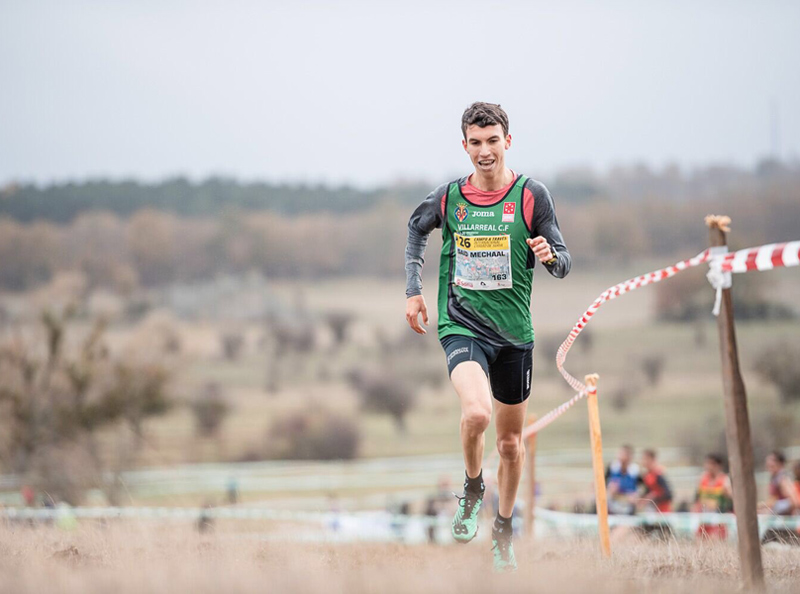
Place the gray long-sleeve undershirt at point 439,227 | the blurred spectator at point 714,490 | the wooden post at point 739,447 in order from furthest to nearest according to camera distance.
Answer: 1. the blurred spectator at point 714,490
2. the gray long-sleeve undershirt at point 439,227
3. the wooden post at point 739,447

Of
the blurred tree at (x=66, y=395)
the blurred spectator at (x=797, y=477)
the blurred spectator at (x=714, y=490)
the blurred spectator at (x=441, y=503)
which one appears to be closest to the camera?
the blurred spectator at (x=797, y=477)

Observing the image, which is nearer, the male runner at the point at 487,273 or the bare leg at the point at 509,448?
the male runner at the point at 487,273

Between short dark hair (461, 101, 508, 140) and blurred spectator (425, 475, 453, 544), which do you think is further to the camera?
blurred spectator (425, 475, 453, 544)

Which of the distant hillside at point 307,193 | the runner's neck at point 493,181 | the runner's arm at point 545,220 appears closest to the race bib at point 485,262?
the runner's arm at point 545,220

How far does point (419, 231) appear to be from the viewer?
596 centimetres

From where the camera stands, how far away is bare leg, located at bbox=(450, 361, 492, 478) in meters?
5.28

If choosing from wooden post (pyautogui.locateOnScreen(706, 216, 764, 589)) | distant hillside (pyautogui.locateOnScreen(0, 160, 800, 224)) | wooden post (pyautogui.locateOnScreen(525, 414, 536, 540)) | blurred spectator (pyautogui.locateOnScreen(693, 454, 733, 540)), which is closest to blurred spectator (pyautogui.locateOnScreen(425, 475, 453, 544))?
blurred spectator (pyautogui.locateOnScreen(693, 454, 733, 540))

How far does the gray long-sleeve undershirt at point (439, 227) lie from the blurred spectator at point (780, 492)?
213 inches

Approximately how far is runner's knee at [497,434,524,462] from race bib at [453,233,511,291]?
1.07 m

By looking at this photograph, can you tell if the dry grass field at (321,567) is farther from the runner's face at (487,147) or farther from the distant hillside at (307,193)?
the distant hillside at (307,193)

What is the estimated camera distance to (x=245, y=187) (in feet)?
368

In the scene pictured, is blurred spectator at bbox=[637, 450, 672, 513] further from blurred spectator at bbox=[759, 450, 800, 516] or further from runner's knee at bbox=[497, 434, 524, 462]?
runner's knee at bbox=[497, 434, 524, 462]

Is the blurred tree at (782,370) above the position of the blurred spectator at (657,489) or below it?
above

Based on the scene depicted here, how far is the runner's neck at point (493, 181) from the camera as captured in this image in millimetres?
5637
